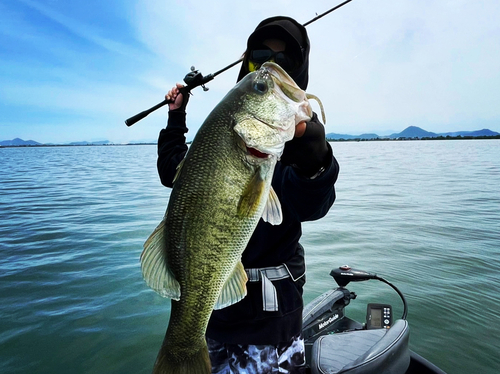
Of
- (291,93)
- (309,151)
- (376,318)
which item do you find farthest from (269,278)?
(376,318)

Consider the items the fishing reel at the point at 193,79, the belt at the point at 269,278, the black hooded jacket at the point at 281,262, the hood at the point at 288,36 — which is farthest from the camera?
the fishing reel at the point at 193,79

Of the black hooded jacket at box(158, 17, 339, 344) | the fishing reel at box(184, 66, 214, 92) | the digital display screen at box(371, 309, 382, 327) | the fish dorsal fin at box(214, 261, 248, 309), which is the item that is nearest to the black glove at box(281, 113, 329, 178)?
the black hooded jacket at box(158, 17, 339, 344)

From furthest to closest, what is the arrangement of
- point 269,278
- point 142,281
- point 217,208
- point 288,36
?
point 142,281 → point 288,36 → point 269,278 → point 217,208

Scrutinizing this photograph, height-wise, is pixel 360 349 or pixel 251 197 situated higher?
pixel 251 197

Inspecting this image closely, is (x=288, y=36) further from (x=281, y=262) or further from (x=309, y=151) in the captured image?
(x=281, y=262)

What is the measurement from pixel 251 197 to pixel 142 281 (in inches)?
254

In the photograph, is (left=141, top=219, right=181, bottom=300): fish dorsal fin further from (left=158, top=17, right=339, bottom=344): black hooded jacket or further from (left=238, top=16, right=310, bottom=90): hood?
(left=238, top=16, right=310, bottom=90): hood

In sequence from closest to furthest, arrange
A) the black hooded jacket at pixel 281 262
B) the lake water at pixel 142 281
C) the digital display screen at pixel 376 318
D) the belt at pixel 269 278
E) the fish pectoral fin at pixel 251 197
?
1. the fish pectoral fin at pixel 251 197
2. the black hooded jacket at pixel 281 262
3. the belt at pixel 269 278
4. the digital display screen at pixel 376 318
5. the lake water at pixel 142 281

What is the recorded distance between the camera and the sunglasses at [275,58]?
8.77 ft

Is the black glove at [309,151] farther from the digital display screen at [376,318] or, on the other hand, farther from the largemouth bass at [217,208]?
the digital display screen at [376,318]

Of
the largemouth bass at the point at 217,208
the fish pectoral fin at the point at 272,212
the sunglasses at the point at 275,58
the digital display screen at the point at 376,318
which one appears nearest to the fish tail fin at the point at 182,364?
the largemouth bass at the point at 217,208

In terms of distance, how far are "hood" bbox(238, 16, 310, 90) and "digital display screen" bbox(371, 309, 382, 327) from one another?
3009mm

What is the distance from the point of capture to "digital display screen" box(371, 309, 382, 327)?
4.10 metres

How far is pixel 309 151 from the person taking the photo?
1.94 m
